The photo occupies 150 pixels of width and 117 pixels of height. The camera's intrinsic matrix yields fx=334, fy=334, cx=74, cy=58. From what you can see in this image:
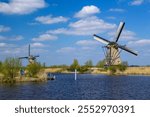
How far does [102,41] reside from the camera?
102 m

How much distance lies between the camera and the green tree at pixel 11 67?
64.3 m

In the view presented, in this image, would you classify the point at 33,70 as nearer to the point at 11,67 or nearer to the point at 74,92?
the point at 11,67

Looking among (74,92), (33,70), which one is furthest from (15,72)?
(74,92)

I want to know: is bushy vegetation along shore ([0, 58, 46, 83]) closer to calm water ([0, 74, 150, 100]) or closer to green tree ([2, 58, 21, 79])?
green tree ([2, 58, 21, 79])

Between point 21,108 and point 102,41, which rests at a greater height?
point 102,41

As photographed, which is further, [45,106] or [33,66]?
[33,66]

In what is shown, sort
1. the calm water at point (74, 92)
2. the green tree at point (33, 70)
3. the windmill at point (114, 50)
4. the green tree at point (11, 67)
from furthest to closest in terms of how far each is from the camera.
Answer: the windmill at point (114, 50)
the green tree at point (33, 70)
the green tree at point (11, 67)
the calm water at point (74, 92)

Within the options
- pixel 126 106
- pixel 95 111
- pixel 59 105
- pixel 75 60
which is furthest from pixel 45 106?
pixel 75 60

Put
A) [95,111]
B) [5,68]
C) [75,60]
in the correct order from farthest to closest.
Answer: [75,60] → [5,68] → [95,111]

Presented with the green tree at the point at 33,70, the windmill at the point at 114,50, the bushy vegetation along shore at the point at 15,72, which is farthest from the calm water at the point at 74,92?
the windmill at the point at 114,50

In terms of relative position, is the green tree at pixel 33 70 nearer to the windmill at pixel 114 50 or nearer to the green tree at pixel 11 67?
the green tree at pixel 11 67

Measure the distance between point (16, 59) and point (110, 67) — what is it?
4358 centimetres

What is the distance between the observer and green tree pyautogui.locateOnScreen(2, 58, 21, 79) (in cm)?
6432

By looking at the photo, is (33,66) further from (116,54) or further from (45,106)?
(45,106)
